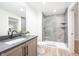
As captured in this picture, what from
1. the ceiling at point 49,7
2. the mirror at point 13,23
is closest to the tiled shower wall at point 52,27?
the ceiling at point 49,7

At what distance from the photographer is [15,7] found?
2332 millimetres

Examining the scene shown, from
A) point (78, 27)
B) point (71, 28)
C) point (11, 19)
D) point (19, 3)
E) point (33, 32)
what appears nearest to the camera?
point (11, 19)

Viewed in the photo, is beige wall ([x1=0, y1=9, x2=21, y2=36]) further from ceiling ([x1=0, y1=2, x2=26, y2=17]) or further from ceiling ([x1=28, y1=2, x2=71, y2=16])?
ceiling ([x1=28, y1=2, x2=71, y2=16])

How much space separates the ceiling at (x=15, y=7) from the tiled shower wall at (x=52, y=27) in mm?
652

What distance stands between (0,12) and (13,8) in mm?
468

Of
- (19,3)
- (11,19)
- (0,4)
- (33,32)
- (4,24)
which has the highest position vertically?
(19,3)

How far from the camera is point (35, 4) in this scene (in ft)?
8.47

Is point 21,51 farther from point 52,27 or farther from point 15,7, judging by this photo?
point 52,27

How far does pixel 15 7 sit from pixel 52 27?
118 centimetres

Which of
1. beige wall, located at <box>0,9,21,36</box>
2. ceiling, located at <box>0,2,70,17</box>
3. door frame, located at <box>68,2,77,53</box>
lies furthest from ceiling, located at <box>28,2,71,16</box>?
beige wall, located at <box>0,9,21,36</box>

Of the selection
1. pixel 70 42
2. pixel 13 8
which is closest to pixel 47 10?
pixel 13 8

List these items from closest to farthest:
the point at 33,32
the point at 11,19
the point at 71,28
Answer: the point at 11,19
the point at 33,32
the point at 71,28

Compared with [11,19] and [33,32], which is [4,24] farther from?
[33,32]

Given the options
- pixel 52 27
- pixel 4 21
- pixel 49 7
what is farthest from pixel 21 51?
pixel 49 7
